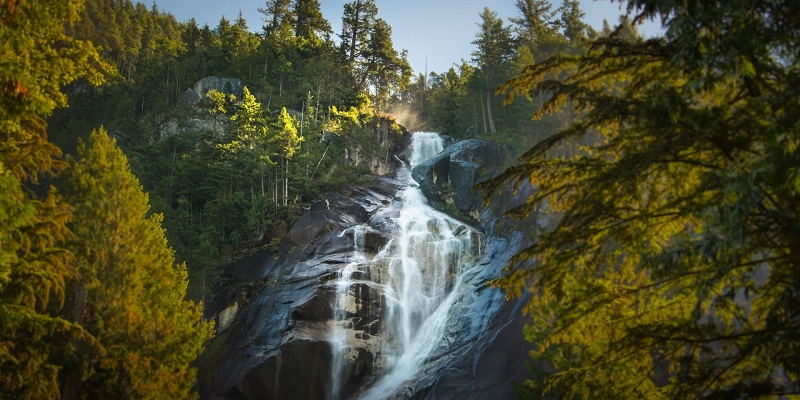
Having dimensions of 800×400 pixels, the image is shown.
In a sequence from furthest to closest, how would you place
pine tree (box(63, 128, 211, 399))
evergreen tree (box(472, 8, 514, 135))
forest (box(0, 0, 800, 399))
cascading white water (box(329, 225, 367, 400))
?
evergreen tree (box(472, 8, 514, 135)) → cascading white water (box(329, 225, 367, 400)) → pine tree (box(63, 128, 211, 399)) → forest (box(0, 0, 800, 399))

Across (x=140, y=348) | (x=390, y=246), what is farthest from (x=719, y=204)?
(x=390, y=246)

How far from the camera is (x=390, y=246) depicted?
87.7 ft

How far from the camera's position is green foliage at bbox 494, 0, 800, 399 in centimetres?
443

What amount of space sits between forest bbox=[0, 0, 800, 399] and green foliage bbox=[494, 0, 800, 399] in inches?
1.1

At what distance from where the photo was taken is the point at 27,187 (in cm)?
858

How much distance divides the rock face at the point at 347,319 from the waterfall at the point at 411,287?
0.10 m

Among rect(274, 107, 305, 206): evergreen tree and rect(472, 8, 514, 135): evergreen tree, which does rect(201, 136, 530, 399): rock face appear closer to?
rect(274, 107, 305, 206): evergreen tree

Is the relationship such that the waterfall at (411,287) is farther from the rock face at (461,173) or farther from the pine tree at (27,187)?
the pine tree at (27,187)

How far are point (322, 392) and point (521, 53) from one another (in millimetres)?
24927

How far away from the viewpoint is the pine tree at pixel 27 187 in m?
7.16

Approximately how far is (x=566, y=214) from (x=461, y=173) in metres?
28.1

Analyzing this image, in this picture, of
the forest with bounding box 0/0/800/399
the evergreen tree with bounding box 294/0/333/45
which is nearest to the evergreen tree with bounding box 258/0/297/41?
the evergreen tree with bounding box 294/0/333/45

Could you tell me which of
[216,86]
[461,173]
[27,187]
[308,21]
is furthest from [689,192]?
[308,21]

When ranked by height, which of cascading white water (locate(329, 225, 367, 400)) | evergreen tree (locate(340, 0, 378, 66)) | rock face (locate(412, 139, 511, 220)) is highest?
evergreen tree (locate(340, 0, 378, 66))
